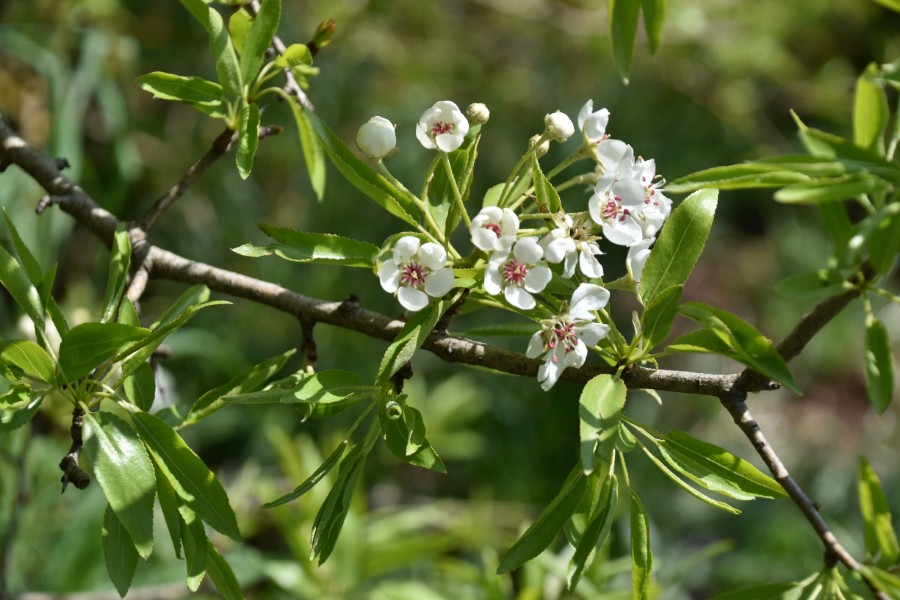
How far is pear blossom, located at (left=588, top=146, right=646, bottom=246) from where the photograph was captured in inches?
28.8

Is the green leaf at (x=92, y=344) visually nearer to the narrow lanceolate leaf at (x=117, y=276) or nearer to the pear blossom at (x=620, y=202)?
the narrow lanceolate leaf at (x=117, y=276)

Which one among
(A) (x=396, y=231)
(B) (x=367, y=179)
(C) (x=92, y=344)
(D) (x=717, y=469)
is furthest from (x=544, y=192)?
(A) (x=396, y=231)

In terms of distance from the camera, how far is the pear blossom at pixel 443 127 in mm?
767

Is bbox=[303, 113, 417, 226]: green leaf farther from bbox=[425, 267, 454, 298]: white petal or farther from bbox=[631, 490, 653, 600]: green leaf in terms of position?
bbox=[631, 490, 653, 600]: green leaf

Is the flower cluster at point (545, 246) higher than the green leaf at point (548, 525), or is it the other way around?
the flower cluster at point (545, 246)

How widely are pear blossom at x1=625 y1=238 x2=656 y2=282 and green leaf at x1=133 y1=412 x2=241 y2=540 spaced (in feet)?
1.27

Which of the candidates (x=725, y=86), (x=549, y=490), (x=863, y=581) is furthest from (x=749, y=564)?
(x=863, y=581)

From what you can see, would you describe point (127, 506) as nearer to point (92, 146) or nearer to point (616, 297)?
point (92, 146)

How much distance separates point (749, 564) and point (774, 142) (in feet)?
4.18

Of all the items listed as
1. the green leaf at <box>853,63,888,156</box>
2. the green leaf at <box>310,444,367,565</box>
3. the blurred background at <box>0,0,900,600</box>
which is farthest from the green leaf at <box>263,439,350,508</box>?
the blurred background at <box>0,0,900,600</box>

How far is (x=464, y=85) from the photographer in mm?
2592

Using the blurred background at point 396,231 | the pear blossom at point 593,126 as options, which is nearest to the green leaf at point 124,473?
the pear blossom at point 593,126

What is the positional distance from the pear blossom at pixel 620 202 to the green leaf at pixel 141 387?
40 cm

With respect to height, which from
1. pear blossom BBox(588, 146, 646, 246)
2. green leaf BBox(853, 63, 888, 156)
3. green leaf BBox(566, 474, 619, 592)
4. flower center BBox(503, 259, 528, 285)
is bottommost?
green leaf BBox(566, 474, 619, 592)
